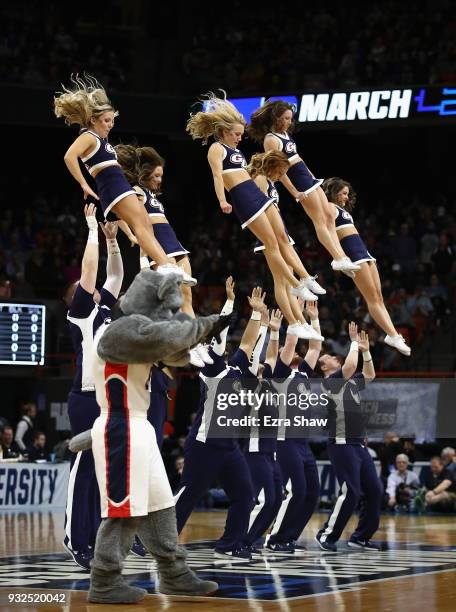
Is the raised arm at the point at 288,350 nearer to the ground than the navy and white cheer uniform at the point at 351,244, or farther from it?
nearer to the ground

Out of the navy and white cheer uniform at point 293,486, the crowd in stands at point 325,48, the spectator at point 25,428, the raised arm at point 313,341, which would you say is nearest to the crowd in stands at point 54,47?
the crowd in stands at point 325,48

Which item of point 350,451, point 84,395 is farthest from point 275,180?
point 350,451

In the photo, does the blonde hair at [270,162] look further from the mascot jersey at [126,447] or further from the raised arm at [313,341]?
the mascot jersey at [126,447]

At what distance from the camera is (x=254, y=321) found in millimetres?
12016

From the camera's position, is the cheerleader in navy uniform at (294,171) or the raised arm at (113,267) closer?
the raised arm at (113,267)

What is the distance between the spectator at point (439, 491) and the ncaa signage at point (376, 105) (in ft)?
29.2

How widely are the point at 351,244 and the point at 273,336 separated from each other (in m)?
1.81

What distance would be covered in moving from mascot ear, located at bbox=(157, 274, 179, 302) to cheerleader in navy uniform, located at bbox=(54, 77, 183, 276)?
1.07 metres

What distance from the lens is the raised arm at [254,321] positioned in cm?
1190

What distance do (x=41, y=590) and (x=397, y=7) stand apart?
980 inches

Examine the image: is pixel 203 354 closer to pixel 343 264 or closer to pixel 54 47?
pixel 343 264

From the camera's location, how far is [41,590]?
9094 mm

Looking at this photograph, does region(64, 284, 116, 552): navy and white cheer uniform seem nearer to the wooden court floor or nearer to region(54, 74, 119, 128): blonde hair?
the wooden court floor

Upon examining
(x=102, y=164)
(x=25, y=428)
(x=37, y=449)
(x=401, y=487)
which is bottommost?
(x=401, y=487)
